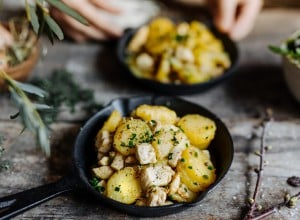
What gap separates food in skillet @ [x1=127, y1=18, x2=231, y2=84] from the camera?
5.10 ft

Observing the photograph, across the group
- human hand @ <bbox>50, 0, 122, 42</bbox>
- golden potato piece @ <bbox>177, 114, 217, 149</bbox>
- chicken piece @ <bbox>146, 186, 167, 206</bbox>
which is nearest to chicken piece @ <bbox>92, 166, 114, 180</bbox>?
chicken piece @ <bbox>146, 186, 167, 206</bbox>

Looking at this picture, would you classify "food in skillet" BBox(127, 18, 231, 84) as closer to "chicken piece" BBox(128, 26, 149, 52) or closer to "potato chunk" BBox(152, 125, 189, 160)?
"chicken piece" BBox(128, 26, 149, 52)

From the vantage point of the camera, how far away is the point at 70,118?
1500 millimetres

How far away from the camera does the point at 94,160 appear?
1294 millimetres

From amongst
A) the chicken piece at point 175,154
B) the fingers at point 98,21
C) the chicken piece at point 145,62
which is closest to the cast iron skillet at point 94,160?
the chicken piece at point 175,154

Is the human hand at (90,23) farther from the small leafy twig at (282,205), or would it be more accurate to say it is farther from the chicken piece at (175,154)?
the small leafy twig at (282,205)

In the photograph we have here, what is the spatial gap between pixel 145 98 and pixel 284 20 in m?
0.84

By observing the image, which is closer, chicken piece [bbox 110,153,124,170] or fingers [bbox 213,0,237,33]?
chicken piece [bbox 110,153,124,170]

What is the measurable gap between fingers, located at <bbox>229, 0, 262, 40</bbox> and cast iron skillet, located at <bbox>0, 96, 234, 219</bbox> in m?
0.51

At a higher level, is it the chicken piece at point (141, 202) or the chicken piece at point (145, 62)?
the chicken piece at point (145, 62)

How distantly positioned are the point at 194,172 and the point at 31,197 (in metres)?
0.38

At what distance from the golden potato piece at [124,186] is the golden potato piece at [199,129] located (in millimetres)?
192

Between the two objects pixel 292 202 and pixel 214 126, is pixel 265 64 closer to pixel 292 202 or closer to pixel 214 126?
A: pixel 214 126

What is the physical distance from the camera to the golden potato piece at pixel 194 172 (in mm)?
1161
